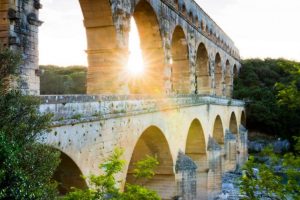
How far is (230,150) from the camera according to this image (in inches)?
1127

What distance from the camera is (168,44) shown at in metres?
19.0

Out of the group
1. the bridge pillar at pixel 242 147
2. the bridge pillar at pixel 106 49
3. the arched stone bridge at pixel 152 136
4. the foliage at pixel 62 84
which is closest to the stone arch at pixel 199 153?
the arched stone bridge at pixel 152 136

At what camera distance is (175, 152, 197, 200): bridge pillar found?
48.8ft

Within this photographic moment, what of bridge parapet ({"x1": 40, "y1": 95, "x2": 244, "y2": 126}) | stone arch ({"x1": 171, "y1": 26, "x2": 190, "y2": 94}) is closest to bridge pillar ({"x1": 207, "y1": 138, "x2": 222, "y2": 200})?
stone arch ({"x1": 171, "y1": 26, "x2": 190, "y2": 94})

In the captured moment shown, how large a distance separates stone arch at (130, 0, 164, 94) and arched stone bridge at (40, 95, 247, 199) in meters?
2.32

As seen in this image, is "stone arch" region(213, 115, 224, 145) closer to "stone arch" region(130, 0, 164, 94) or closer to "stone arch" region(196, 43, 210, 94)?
"stone arch" region(196, 43, 210, 94)

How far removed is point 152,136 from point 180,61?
1044cm

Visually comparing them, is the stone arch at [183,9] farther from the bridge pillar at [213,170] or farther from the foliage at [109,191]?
the foliage at [109,191]

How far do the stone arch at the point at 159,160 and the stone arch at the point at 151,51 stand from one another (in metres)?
4.90

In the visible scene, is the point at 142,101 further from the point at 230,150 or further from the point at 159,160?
the point at 230,150

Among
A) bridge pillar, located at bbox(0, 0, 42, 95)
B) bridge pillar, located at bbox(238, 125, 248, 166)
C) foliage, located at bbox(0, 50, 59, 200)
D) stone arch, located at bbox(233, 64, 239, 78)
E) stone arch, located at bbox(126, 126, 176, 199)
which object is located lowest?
bridge pillar, located at bbox(238, 125, 248, 166)

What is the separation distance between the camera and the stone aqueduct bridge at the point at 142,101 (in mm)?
7478

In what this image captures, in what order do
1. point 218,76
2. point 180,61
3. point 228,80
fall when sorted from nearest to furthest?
point 180,61, point 218,76, point 228,80

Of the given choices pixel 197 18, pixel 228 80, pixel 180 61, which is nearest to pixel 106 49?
pixel 180 61
